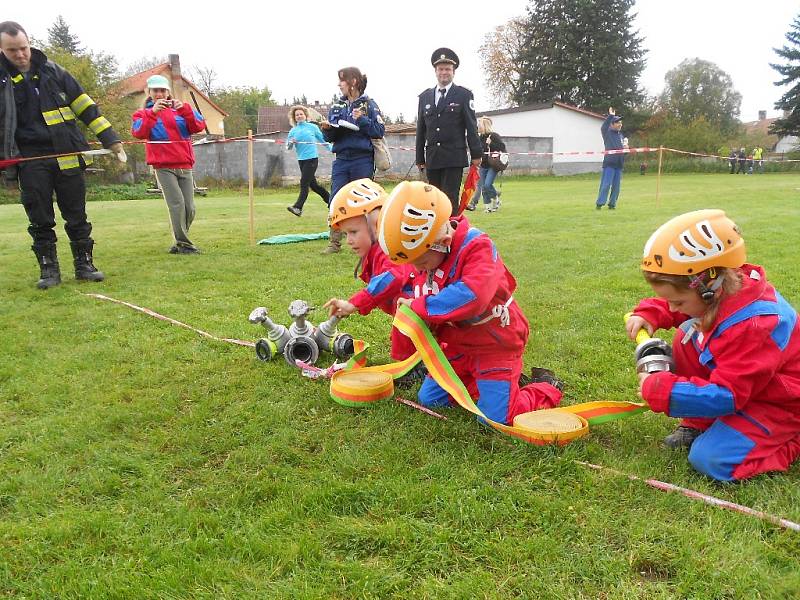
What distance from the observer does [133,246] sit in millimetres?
10172

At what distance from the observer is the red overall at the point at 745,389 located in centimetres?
261

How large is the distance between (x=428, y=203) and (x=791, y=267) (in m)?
5.63

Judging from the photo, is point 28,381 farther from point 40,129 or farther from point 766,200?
point 766,200

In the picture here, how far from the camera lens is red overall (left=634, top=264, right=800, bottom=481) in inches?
103

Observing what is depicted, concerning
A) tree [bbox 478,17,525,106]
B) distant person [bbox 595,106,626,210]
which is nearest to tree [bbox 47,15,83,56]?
tree [bbox 478,17,525,106]

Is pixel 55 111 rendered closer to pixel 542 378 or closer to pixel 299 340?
pixel 299 340

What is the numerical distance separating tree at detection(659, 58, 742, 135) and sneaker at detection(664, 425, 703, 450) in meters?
64.0

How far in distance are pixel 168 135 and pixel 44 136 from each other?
2048 mm

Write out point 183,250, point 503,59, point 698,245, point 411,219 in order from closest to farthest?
point 698,245 < point 411,219 < point 183,250 < point 503,59

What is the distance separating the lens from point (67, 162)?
687 cm

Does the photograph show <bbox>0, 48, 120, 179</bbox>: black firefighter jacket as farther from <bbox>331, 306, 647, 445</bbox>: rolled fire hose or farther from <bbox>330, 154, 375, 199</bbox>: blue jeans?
<bbox>331, 306, 647, 445</bbox>: rolled fire hose

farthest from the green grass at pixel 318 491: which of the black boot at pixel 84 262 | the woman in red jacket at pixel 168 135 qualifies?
the woman in red jacket at pixel 168 135

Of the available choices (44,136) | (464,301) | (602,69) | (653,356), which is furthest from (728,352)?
(602,69)

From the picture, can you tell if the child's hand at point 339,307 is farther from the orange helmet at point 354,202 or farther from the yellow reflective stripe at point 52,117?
the yellow reflective stripe at point 52,117
